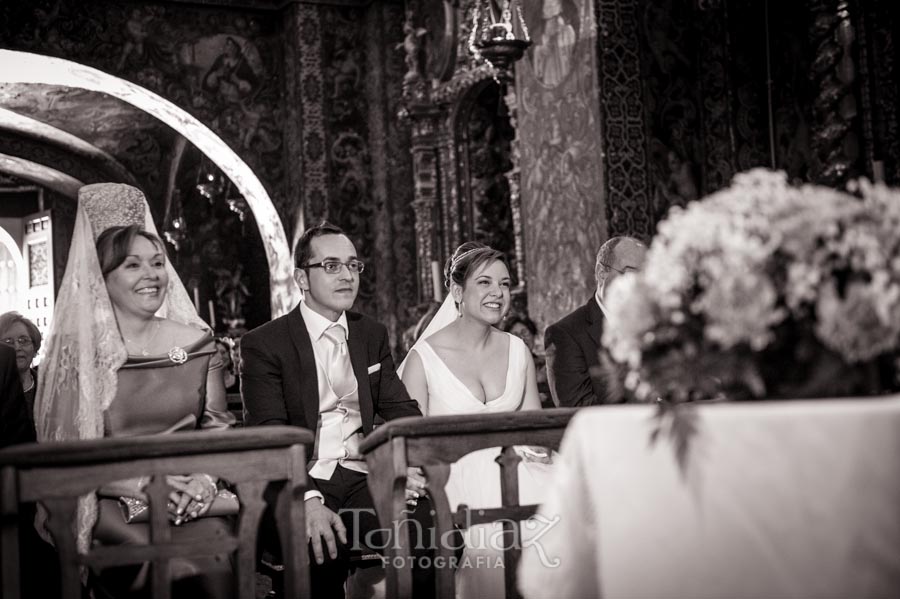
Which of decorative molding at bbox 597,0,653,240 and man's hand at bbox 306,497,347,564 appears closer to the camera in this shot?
man's hand at bbox 306,497,347,564

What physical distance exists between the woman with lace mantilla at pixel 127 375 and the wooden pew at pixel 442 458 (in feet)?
2.76

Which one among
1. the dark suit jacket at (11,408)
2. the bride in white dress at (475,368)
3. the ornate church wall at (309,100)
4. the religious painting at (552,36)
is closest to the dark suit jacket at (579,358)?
the bride in white dress at (475,368)

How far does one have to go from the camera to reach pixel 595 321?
234 inches

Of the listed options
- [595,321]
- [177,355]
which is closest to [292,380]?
Answer: [177,355]

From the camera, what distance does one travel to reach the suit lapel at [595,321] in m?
5.93

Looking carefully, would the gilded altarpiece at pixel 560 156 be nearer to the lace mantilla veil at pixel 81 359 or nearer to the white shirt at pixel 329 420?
the white shirt at pixel 329 420

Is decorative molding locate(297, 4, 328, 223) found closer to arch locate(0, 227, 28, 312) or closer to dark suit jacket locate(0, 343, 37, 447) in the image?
dark suit jacket locate(0, 343, 37, 447)

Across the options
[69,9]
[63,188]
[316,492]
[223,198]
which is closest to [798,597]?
[316,492]

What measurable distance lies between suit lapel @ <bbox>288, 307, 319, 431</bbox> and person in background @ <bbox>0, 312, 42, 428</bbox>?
2780 millimetres

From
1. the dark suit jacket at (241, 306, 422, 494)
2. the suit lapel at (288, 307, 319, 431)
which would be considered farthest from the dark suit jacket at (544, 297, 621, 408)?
the suit lapel at (288, 307, 319, 431)

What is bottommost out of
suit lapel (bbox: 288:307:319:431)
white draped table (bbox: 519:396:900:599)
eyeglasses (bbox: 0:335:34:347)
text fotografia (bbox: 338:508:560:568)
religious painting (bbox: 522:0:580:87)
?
text fotografia (bbox: 338:508:560:568)

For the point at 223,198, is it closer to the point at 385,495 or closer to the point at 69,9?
the point at 69,9

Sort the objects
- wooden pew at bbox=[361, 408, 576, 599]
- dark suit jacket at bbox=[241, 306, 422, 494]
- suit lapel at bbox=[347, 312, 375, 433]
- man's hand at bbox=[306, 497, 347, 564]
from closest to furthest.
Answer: wooden pew at bbox=[361, 408, 576, 599] → man's hand at bbox=[306, 497, 347, 564] → dark suit jacket at bbox=[241, 306, 422, 494] → suit lapel at bbox=[347, 312, 375, 433]

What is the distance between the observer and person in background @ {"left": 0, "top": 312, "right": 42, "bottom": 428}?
742 centimetres
